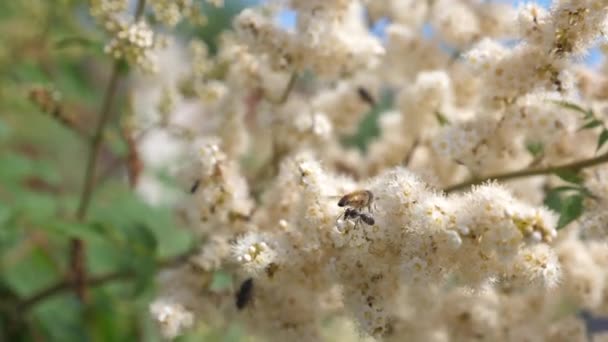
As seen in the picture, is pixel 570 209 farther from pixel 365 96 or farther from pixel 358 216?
pixel 365 96

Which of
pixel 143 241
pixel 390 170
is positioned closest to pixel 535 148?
pixel 390 170

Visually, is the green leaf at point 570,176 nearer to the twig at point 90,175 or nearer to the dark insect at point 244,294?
the dark insect at point 244,294

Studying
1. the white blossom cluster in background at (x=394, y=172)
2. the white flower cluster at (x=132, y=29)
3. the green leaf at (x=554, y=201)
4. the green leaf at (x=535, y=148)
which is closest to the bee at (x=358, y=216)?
the white blossom cluster in background at (x=394, y=172)

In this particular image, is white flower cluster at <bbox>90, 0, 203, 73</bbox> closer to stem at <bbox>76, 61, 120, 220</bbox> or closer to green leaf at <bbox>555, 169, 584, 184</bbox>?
stem at <bbox>76, 61, 120, 220</bbox>

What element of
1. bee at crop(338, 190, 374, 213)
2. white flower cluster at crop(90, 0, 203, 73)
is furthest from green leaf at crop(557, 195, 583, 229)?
white flower cluster at crop(90, 0, 203, 73)

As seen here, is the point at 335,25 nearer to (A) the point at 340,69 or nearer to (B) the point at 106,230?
(A) the point at 340,69

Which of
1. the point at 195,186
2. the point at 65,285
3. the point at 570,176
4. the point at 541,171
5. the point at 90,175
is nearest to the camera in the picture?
the point at 570,176
